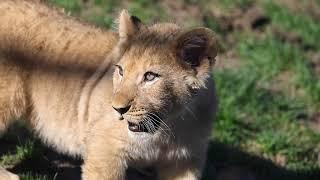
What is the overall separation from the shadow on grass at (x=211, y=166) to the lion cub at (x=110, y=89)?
0.33 meters

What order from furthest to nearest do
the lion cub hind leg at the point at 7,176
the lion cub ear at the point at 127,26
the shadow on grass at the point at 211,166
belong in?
the shadow on grass at the point at 211,166
the lion cub hind leg at the point at 7,176
the lion cub ear at the point at 127,26

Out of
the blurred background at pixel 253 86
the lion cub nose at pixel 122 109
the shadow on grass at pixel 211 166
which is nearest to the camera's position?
the lion cub nose at pixel 122 109

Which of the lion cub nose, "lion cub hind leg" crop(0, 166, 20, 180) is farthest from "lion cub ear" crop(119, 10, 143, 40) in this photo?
"lion cub hind leg" crop(0, 166, 20, 180)

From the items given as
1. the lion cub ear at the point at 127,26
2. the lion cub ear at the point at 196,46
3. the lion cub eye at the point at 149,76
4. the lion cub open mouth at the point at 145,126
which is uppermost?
the lion cub ear at the point at 127,26

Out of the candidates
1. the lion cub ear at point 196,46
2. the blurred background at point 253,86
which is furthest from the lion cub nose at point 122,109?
the blurred background at point 253,86

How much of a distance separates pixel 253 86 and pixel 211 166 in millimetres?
1270

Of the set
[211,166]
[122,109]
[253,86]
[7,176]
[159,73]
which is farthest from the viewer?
[253,86]

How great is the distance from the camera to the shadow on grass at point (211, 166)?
17.7 feet

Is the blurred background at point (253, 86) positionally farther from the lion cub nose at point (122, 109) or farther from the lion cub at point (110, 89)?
the lion cub nose at point (122, 109)

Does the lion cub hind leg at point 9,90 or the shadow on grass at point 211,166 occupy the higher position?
the lion cub hind leg at point 9,90

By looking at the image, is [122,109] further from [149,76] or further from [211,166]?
[211,166]

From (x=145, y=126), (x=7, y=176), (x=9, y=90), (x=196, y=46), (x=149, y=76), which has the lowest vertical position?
(x=7, y=176)

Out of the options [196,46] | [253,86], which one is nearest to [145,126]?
[196,46]

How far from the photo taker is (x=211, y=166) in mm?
5789
